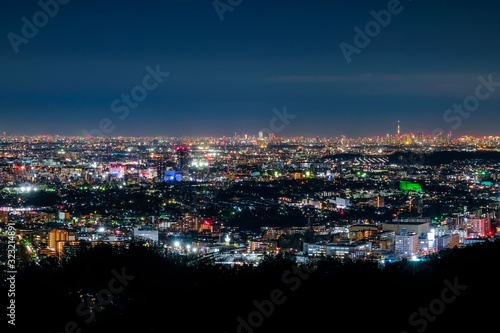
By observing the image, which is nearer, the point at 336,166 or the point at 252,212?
the point at 252,212

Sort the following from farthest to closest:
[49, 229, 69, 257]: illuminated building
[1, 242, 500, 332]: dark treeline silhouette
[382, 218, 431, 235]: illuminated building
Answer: [382, 218, 431, 235]: illuminated building, [49, 229, 69, 257]: illuminated building, [1, 242, 500, 332]: dark treeline silhouette

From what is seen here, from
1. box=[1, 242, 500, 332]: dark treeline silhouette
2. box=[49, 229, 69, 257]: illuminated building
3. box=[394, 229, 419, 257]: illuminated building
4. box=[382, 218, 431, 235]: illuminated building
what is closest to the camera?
box=[1, 242, 500, 332]: dark treeline silhouette

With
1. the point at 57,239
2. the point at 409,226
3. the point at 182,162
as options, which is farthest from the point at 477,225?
the point at 182,162

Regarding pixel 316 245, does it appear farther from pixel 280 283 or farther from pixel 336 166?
pixel 336 166

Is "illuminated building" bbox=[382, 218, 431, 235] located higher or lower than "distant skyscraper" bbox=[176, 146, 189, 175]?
lower

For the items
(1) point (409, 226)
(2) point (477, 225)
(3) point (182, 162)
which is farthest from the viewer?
(3) point (182, 162)

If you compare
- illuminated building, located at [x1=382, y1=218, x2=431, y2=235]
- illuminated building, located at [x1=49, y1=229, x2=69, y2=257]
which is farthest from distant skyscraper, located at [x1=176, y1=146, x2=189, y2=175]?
illuminated building, located at [x1=49, y1=229, x2=69, y2=257]

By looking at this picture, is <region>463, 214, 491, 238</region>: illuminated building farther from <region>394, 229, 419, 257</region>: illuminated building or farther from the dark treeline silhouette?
the dark treeline silhouette

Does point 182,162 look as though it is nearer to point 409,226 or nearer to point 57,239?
point 409,226

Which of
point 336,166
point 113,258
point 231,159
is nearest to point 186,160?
point 231,159
